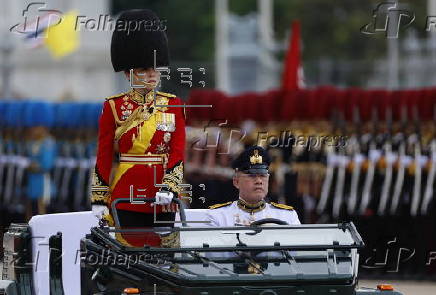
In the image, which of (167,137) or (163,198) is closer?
(163,198)

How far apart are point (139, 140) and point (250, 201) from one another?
764 mm

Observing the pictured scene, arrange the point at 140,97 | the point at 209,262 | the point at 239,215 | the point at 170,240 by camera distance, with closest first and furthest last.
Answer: the point at 209,262
the point at 170,240
the point at 239,215
the point at 140,97

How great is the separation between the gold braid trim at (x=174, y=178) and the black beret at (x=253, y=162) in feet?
1.11

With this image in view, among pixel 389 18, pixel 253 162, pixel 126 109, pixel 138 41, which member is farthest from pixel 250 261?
pixel 389 18

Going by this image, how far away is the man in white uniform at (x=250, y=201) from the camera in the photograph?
8.86 m

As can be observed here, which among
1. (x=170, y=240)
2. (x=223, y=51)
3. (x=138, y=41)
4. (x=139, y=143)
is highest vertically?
(x=223, y=51)

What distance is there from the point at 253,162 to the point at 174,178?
0.46 meters

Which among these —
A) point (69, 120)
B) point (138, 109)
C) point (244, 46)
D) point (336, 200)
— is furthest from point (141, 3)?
point (138, 109)

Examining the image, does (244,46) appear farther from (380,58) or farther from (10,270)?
(10,270)

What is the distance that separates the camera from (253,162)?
891 cm

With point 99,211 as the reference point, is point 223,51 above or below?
above

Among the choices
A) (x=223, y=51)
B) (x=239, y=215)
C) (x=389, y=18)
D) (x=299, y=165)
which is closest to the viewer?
(x=239, y=215)

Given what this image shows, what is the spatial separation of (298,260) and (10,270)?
196cm

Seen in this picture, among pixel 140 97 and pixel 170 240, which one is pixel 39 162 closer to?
pixel 140 97
